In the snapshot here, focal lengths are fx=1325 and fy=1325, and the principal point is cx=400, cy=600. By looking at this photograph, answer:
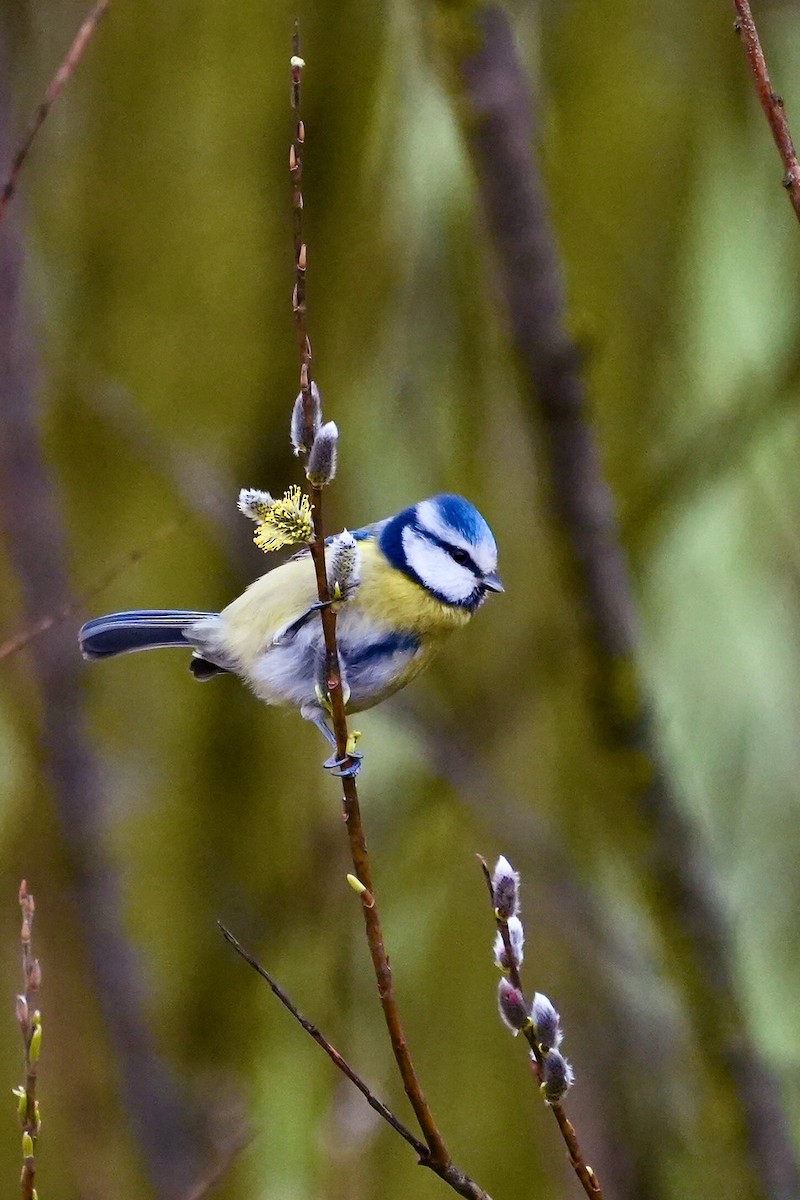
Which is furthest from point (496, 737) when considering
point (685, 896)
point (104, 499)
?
point (104, 499)

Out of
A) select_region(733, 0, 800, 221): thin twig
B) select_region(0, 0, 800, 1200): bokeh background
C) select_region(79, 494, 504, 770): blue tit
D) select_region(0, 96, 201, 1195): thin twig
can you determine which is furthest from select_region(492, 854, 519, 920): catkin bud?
select_region(0, 96, 201, 1195): thin twig

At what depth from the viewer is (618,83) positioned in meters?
2.82

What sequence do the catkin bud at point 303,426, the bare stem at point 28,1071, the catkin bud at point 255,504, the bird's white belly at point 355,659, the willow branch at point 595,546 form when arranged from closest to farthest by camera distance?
1. the bare stem at point 28,1071
2. the catkin bud at point 303,426
3. the catkin bud at point 255,504
4. the willow branch at point 595,546
5. the bird's white belly at point 355,659

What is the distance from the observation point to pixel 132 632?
1950 mm

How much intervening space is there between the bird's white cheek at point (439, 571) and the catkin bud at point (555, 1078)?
100 centimetres

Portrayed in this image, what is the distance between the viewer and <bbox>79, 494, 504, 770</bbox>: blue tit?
5.87 feet

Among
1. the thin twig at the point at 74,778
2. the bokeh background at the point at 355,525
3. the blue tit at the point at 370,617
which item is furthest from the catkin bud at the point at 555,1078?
the thin twig at the point at 74,778

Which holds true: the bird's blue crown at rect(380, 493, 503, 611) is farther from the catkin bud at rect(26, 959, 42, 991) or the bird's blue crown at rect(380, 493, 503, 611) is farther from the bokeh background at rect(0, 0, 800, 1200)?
the catkin bud at rect(26, 959, 42, 991)

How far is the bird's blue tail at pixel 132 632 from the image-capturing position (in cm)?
187

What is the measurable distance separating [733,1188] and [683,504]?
3.60 feet

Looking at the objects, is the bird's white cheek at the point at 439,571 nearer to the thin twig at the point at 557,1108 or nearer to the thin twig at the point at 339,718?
the thin twig at the point at 339,718

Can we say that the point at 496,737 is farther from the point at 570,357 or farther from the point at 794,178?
the point at 794,178

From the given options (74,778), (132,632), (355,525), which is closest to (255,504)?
(132,632)

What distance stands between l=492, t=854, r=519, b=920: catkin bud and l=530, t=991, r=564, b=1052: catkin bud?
0.07 meters
